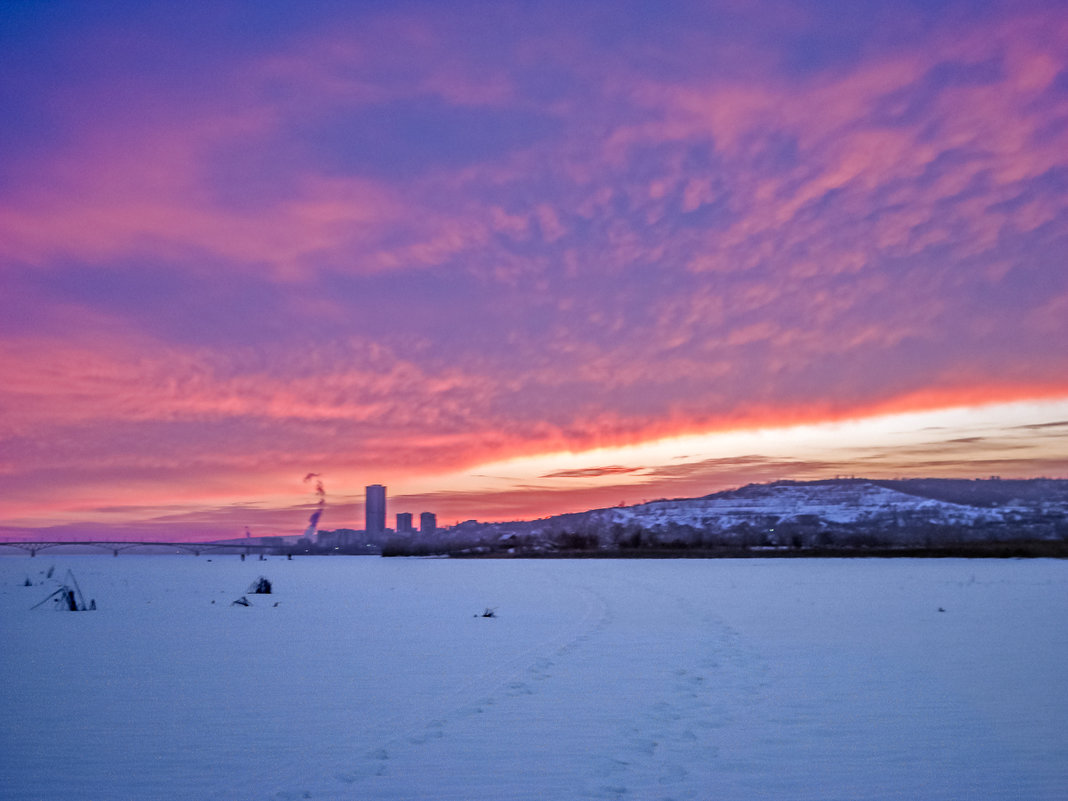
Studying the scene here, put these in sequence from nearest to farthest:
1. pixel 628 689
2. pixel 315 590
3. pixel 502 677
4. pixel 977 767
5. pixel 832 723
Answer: pixel 977 767
pixel 832 723
pixel 628 689
pixel 502 677
pixel 315 590

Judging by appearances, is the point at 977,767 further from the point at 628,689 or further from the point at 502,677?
the point at 502,677

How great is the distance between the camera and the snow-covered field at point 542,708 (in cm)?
636

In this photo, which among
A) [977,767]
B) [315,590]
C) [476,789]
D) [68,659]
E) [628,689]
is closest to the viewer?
[476,789]

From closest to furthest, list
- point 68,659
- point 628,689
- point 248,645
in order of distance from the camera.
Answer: point 628,689 < point 68,659 < point 248,645

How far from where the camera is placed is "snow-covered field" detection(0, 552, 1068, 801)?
6.36 metres

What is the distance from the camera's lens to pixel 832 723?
8.21 m

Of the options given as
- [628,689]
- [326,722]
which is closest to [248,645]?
[326,722]

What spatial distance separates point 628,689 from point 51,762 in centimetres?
612

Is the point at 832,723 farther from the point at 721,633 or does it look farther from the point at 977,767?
the point at 721,633

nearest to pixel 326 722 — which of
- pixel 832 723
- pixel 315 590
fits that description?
pixel 832 723

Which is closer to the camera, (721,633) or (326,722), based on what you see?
(326,722)

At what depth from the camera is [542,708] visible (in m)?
8.92

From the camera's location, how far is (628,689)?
9914mm

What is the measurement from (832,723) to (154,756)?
6.50 metres
